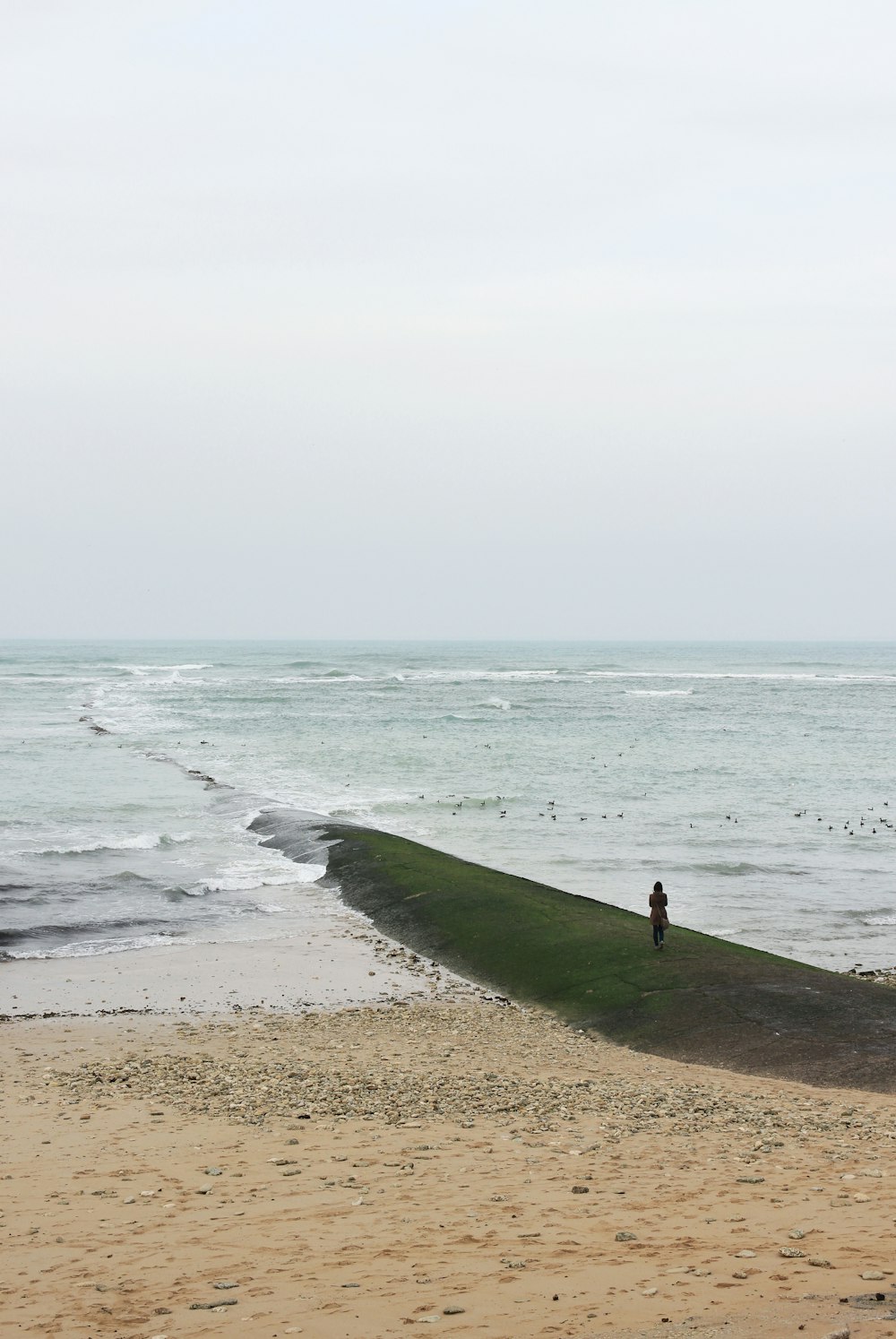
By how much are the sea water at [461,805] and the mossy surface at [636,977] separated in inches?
90.9

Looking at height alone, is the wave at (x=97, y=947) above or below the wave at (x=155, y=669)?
below

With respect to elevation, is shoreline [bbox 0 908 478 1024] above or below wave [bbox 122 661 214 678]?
below

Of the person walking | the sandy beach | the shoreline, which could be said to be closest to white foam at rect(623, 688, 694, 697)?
the shoreline

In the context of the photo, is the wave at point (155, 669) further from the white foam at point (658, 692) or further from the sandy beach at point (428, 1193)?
the sandy beach at point (428, 1193)

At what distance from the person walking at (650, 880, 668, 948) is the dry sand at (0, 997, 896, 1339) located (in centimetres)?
409

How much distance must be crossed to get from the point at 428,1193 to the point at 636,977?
29.3 feet

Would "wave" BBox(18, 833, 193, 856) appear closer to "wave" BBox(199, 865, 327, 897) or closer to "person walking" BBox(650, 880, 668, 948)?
"wave" BBox(199, 865, 327, 897)

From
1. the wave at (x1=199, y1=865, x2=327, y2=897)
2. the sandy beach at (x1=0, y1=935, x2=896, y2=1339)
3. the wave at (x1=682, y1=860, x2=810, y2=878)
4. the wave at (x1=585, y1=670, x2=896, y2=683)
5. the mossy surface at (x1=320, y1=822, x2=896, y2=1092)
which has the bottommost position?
the wave at (x1=199, y1=865, x2=327, y2=897)

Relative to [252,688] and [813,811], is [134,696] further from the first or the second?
[813,811]

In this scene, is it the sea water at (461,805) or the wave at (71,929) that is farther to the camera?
the sea water at (461,805)

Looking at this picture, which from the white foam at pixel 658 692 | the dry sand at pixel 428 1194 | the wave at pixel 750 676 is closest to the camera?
the dry sand at pixel 428 1194

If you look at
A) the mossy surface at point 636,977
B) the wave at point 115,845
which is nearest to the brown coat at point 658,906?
the mossy surface at point 636,977

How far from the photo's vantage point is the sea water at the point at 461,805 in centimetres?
2419

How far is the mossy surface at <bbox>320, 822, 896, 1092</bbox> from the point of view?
14.9 meters
